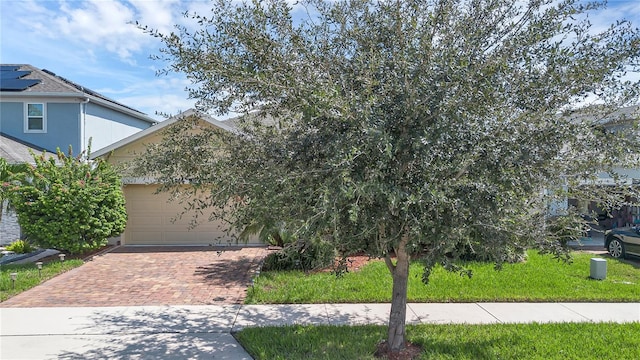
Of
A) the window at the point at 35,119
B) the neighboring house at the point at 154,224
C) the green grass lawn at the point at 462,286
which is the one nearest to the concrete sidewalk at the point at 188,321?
the green grass lawn at the point at 462,286

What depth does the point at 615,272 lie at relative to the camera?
1011cm

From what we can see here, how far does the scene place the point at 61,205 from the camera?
10.9 m

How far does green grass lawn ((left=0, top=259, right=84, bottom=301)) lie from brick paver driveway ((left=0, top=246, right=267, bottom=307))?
180mm

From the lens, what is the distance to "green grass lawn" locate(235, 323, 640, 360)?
5.27 metres

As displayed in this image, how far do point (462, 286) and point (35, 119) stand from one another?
1542 cm

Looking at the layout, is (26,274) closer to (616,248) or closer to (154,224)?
(154,224)

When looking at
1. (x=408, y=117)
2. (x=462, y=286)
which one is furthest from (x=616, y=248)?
(x=408, y=117)

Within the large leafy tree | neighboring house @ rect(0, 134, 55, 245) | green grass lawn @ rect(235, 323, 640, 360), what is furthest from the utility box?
neighboring house @ rect(0, 134, 55, 245)

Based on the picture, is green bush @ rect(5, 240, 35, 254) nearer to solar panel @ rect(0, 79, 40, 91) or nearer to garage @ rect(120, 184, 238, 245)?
garage @ rect(120, 184, 238, 245)

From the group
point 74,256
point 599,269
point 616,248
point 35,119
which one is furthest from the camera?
point 35,119

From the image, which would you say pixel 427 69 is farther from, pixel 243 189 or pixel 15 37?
pixel 15 37

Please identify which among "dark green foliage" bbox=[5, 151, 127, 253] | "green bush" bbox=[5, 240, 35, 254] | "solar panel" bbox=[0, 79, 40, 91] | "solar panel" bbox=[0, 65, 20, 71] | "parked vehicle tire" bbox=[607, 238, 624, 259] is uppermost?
"solar panel" bbox=[0, 65, 20, 71]

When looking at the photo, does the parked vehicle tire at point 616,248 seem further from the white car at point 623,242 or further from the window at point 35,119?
the window at point 35,119

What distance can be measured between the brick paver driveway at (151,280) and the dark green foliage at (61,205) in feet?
2.88
